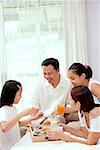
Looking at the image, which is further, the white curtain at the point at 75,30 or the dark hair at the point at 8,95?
the white curtain at the point at 75,30

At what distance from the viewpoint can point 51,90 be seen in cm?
308

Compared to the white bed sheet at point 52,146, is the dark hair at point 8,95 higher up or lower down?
higher up

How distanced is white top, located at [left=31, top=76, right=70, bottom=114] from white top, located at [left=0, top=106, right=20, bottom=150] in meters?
0.51

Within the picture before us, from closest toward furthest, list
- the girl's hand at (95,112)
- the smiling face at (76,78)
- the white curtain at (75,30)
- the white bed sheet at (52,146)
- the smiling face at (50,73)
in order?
the white bed sheet at (52,146) < the girl's hand at (95,112) < the smiling face at (76,78) < the smiling face at (50,73) < the white curtain at (75,30)

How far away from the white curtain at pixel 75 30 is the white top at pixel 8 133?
1.88 m

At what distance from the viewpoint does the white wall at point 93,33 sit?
420cm

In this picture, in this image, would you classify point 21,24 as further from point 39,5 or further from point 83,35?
point 83,35

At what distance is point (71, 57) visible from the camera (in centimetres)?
423

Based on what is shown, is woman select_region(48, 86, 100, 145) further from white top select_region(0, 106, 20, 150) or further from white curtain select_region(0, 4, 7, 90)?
white curtain select_region(0, 4, 7, 90)

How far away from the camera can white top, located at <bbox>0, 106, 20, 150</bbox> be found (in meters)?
2.44

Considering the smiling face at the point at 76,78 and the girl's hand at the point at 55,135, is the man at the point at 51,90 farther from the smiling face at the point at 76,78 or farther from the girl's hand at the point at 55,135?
the girl's hand at the point at 55,135

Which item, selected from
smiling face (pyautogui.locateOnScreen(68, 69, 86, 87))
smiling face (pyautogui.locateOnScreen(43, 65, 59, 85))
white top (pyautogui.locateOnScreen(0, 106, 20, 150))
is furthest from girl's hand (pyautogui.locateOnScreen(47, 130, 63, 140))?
smiling face (pyautogui.locateOnScreen(43, 65, 59, 85))

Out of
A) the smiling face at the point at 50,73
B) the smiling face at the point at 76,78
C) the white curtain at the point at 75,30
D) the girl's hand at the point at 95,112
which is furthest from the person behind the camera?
the white curtain at the point at 75,30

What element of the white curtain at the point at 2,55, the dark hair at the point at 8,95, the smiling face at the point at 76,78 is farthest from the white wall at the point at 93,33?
the dark hair at the point at 8,95
